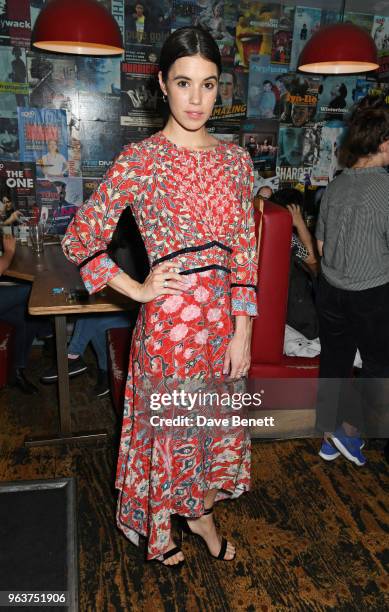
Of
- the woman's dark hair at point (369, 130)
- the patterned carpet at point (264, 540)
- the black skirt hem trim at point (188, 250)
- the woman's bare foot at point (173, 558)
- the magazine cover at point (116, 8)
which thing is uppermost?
the magazine cover at point (116, 8)

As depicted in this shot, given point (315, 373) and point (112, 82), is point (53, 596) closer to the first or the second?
point (315, 373)

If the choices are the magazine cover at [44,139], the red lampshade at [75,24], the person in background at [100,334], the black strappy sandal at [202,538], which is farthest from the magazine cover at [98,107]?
the black strappy sandal at [202,538]

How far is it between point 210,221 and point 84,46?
1.97 metres

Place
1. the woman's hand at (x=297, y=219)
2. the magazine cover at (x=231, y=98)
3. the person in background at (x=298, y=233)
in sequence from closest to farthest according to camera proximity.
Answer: the person in background at (x=298, y=233) < the woman's hand at (x=297, y=219) < the magazine cover at (x=231, y=98)

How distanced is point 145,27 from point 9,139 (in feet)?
3.98

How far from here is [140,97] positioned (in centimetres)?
363

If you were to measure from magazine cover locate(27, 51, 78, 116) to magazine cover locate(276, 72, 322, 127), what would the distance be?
154 centimetres

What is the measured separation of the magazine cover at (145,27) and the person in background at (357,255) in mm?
1973

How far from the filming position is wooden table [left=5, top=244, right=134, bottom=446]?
92.0 inches

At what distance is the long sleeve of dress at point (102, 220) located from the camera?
141cm

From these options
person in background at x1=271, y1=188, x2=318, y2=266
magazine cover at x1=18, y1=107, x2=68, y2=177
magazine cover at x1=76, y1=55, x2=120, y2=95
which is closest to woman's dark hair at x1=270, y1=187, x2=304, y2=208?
person in background at x1=271, y1=188, x2=318, y2=266

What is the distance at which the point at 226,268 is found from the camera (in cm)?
153

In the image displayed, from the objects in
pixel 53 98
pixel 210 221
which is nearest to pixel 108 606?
pixel 210 221

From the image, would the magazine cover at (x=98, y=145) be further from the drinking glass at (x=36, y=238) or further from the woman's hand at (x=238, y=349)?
the woman's hand at (x=238, y=349)
